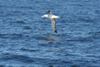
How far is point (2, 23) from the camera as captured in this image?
44000 mm

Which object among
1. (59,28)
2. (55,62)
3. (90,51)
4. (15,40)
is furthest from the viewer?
(59,28)

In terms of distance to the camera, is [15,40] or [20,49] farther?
[15,40]

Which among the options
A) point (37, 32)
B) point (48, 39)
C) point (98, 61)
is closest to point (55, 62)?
point (98, 61)

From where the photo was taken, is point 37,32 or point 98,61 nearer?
point 98,61

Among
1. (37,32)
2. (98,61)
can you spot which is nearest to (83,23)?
(37,32)

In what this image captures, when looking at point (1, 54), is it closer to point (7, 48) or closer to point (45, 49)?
point (7, 48)

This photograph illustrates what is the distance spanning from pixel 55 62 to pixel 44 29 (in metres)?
15.8

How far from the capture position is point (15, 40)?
32.6m

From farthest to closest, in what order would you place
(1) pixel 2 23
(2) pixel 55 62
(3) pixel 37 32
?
(1) pixel 2 23
(3) pixel 37 32
(2) pixel 55 62

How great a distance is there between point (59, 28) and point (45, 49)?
40.6 feet

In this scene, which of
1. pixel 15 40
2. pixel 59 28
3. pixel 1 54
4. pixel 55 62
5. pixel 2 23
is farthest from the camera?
pixel 2 23

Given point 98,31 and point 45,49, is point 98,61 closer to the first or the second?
point 45,49

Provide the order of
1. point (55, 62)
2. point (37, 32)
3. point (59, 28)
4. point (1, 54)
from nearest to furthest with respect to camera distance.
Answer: point (55, 62) → point (1, 54) → point (37, 32) → point (59, 28)

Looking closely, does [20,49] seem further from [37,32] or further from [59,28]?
[59,28]
